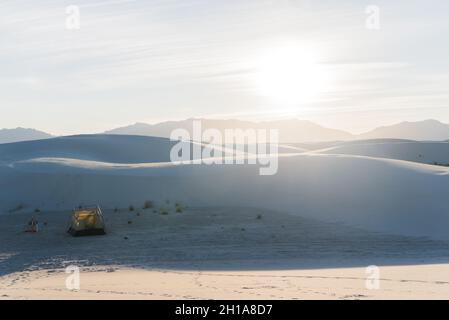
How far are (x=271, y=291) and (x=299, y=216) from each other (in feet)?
42.5

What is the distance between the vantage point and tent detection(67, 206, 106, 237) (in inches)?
832

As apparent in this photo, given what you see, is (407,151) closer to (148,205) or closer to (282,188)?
(282,188)

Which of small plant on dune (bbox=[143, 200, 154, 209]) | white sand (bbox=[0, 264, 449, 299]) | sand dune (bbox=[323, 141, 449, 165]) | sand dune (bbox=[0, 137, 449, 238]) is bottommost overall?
white sand (bbox=[0, 264, 449, 299])

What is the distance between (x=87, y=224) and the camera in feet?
69.8

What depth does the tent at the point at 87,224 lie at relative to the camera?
2114 centimetres

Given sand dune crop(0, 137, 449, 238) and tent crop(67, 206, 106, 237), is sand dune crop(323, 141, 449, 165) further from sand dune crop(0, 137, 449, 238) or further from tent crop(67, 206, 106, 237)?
tent crop(67, 206, 106, 237)

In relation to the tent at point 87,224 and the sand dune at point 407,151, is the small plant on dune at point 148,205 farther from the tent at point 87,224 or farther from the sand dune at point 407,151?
the sand dune at point 407,151

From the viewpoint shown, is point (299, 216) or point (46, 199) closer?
point (299, 216)

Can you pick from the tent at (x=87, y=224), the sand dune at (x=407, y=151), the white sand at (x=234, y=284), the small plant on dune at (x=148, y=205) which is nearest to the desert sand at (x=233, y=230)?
the white sand at (x=234, y=284)

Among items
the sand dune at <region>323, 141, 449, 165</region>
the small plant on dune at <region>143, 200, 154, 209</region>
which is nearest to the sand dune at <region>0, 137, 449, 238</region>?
the small plant on dune at <region>143, 200, 154, 209</region>

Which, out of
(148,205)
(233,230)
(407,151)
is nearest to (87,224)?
(233,230)
